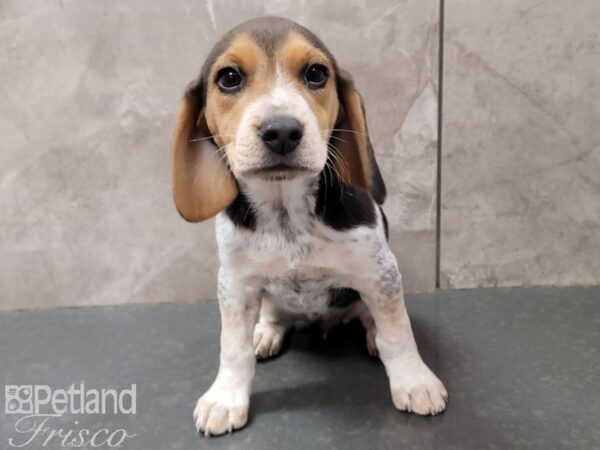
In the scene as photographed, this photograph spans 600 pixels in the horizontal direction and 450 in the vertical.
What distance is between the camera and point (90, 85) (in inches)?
104

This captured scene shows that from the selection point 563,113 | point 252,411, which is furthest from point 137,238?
point 563,113

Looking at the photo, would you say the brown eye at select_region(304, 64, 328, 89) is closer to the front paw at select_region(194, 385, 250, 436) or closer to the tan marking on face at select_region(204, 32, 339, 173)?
the tan marking on face at select_region(204, 32, 339, 173)


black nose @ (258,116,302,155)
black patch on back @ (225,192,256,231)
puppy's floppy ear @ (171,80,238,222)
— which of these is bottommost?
black patch on back @ (225,192,256,231)

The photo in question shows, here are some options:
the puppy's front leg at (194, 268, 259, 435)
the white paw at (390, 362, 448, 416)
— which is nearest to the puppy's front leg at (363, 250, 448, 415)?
the white paw at (390, 362, 448, 416)

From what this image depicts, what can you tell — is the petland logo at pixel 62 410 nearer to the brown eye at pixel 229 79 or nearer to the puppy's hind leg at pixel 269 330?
the puppy's hind leg at pixel 269 330

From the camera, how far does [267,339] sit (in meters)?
2.33

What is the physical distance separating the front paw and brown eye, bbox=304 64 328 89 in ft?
3.48

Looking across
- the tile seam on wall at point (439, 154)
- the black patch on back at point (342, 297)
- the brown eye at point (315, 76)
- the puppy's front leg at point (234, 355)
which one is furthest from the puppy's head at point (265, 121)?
the tile seam on wall at point (439, 154)

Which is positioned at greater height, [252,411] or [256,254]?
[256,254]

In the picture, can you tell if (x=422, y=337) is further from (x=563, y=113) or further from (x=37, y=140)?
(x=37, y=140)

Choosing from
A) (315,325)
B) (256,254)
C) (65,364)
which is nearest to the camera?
(256,254)

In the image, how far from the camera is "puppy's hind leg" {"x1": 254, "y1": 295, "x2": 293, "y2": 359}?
2303 millimetres

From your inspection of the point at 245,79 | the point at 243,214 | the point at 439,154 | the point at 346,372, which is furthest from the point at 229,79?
the point at 439,154

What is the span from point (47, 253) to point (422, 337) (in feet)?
6.28
